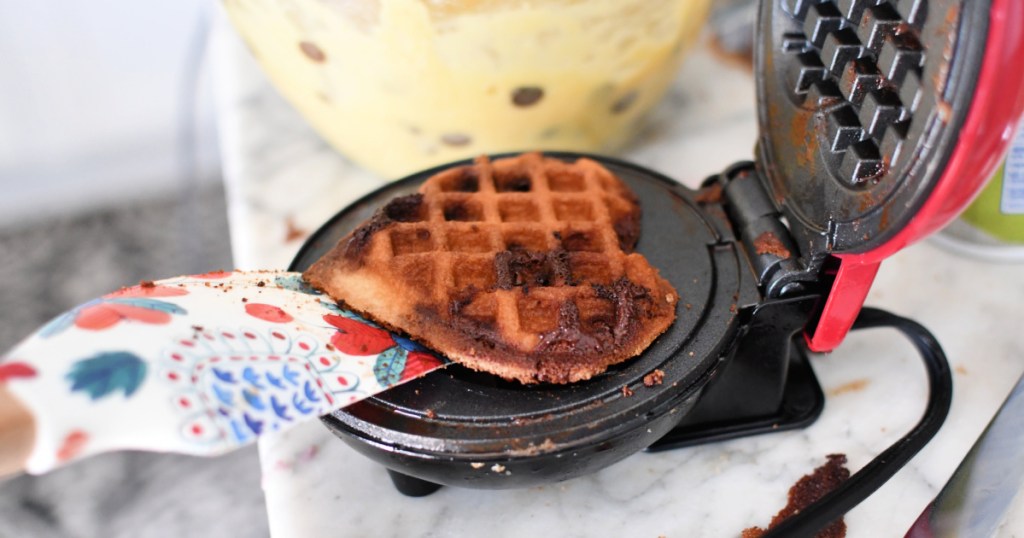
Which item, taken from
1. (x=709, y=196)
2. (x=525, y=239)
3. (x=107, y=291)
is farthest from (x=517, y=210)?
(x=107, y=291)

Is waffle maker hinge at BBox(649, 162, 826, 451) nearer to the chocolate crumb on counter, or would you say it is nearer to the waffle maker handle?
the waffle maker handle

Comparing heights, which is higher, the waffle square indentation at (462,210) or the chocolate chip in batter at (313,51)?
the chocolate chip in batter at (313,51)

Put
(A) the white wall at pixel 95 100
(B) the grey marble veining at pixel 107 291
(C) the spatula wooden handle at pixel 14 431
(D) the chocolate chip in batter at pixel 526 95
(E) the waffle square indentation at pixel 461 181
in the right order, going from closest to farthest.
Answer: (C) the spatula wooden handle at pixel 14 431
(E) the waffle square indentation at pixel 461 181
(D) the chocolate chip in batter at pixel 526 95
(B) the grey marble veining at pixel 107 291
(A) the white wall at pixel 95 100

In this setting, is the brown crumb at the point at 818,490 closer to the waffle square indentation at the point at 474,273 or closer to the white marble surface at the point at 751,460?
the white marble surface at the point at 751,460

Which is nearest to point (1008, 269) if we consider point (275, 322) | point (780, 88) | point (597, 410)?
point (780, 88)

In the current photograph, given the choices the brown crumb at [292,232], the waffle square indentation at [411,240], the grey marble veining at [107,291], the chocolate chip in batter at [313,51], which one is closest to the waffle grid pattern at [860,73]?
the waffle square indentation at [411,240]

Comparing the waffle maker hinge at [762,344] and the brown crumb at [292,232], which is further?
the brown crumb at [292,232]

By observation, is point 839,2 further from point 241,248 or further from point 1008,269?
point 241,248

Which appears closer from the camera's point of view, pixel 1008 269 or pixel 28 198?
pixel 1008 269
